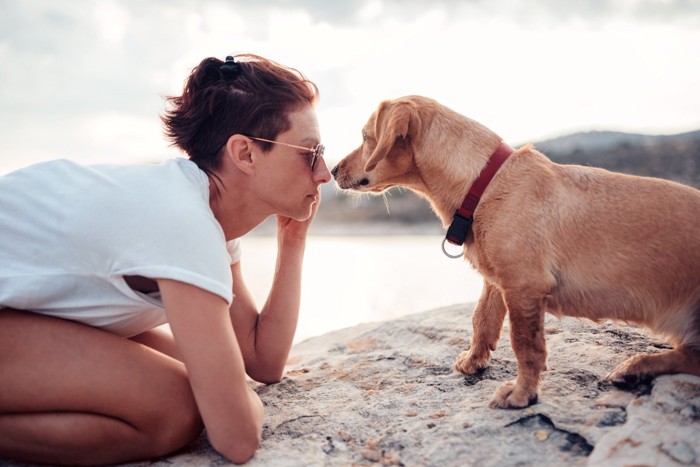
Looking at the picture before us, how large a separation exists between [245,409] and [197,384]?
21 centimetres

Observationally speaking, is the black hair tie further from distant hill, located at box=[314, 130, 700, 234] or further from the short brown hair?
distant hill, located at box=[314, 130, 700, 234]

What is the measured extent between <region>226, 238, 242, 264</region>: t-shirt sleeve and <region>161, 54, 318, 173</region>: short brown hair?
2.10ft

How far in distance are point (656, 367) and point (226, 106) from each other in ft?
7.17

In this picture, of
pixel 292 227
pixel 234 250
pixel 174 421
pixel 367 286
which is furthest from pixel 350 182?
pixel 367 286

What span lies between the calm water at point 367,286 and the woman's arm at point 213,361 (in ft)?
9.93

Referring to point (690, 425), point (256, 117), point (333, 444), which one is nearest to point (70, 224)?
point (256, 117)

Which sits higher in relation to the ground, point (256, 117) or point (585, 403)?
point (256, 117)

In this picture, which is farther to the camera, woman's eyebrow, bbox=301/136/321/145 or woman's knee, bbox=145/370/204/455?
woman's eyebrow, bbox=301/136/321/145

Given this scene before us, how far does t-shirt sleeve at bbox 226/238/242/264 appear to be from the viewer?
3078 mm

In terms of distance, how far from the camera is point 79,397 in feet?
6.42

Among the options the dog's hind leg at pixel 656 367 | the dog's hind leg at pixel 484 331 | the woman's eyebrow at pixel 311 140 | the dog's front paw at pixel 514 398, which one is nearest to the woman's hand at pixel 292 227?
the woman's eyebrow at pixel 311 140

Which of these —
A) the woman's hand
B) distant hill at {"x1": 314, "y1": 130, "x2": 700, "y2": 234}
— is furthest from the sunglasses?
distant hill at {"x1": 314, "y1": 130, "x2": 700, "y2": 234}

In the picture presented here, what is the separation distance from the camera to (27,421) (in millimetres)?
1957

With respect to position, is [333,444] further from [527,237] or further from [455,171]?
[455,171]
